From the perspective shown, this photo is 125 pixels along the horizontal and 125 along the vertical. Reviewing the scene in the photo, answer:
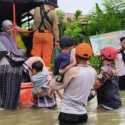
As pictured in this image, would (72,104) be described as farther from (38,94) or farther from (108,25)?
(108,25)

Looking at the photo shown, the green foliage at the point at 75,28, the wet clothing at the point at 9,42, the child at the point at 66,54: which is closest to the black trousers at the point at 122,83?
the wet clothing at the point at 9,42

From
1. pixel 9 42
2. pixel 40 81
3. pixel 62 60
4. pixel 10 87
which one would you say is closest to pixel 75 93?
pixel 62 60

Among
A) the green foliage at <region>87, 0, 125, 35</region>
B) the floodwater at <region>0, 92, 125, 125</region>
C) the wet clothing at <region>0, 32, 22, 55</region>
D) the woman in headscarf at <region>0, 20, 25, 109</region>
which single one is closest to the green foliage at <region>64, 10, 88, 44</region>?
the green foliage at <region>87, 0, 125, 35</region>

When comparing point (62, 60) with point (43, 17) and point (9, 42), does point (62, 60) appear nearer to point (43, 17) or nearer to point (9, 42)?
point (9, 42)

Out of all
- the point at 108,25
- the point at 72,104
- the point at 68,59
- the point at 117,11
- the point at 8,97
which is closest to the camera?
the point at 72,104

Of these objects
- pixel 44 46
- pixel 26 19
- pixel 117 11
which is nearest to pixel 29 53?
pixel 44 46

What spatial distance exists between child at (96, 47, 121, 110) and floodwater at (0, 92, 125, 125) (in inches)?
7.3

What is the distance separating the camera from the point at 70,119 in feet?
28.1

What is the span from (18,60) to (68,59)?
1684mm

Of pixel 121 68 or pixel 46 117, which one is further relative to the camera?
pixel 121 68

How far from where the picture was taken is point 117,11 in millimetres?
23156

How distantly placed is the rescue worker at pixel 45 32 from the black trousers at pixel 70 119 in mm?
4285

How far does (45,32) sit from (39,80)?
2.71 metres

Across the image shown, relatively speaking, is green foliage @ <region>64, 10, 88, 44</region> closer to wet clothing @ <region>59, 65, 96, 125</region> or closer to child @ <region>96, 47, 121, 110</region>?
child @ <region>96, 47, 121, 110</region>
